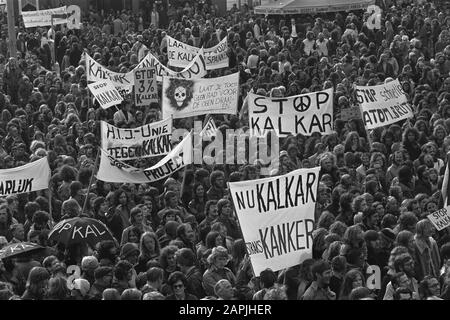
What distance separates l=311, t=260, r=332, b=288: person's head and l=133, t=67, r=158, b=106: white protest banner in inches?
404

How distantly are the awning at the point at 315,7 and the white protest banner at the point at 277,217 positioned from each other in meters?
20.7

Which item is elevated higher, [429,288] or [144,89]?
[429,288]

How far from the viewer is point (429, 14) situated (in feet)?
103

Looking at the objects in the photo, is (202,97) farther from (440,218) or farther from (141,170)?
(440,218)

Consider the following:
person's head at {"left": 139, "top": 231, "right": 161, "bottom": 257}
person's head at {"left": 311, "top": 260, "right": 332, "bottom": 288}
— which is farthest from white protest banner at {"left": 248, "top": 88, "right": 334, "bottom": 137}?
person's head at {"left": 311, "top": 260, "right": 332, "bottom": 288}

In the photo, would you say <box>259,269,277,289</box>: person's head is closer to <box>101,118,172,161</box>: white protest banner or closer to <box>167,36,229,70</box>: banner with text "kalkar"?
<box>101,118,172,161</box>: white protest banner

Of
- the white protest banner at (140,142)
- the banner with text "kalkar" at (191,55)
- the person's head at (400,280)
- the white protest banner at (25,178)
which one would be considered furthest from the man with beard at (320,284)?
the banner with text "kalkar" at (191,55)

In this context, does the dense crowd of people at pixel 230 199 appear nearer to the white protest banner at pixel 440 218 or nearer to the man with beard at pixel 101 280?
the man with beard at pixel 101 280

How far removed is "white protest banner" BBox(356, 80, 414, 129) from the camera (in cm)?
Result: 1708

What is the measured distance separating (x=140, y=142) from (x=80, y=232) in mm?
3539

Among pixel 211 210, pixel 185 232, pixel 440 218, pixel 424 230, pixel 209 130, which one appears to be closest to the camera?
pixel 424 230

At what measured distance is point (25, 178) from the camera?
1441 cm

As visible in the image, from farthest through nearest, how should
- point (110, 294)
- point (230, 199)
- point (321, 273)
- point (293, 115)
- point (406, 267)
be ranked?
point (293, 115), point (230, 199), point (406, 267), point (321, 273), point (110, 294)

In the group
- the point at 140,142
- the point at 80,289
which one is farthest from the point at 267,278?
the point at 140,142
